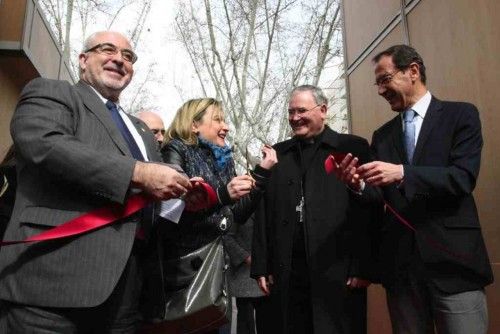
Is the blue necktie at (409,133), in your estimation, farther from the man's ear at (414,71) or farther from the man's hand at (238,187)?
the man's hand at (238,187)

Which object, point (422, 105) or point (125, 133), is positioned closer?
point (125, 133)

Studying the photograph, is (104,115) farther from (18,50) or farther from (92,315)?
(18,50)

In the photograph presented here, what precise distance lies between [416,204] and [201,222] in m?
1.09

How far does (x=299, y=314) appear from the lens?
2.77 m

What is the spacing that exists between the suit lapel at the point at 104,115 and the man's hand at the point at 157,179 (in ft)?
0.70

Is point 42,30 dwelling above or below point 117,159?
above

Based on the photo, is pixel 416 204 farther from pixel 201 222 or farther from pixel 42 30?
pixel 42 30

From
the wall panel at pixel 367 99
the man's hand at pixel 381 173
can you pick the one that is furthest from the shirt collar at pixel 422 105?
the wall panel at pixel 367 99

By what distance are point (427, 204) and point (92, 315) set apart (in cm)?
156

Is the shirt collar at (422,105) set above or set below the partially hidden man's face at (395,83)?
below

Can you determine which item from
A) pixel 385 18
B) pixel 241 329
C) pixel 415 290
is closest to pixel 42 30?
pixel 385 18

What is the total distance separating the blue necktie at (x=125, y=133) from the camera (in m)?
2.02

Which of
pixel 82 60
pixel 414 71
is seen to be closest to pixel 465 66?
pixel 414 71

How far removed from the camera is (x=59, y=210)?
1679 mm
